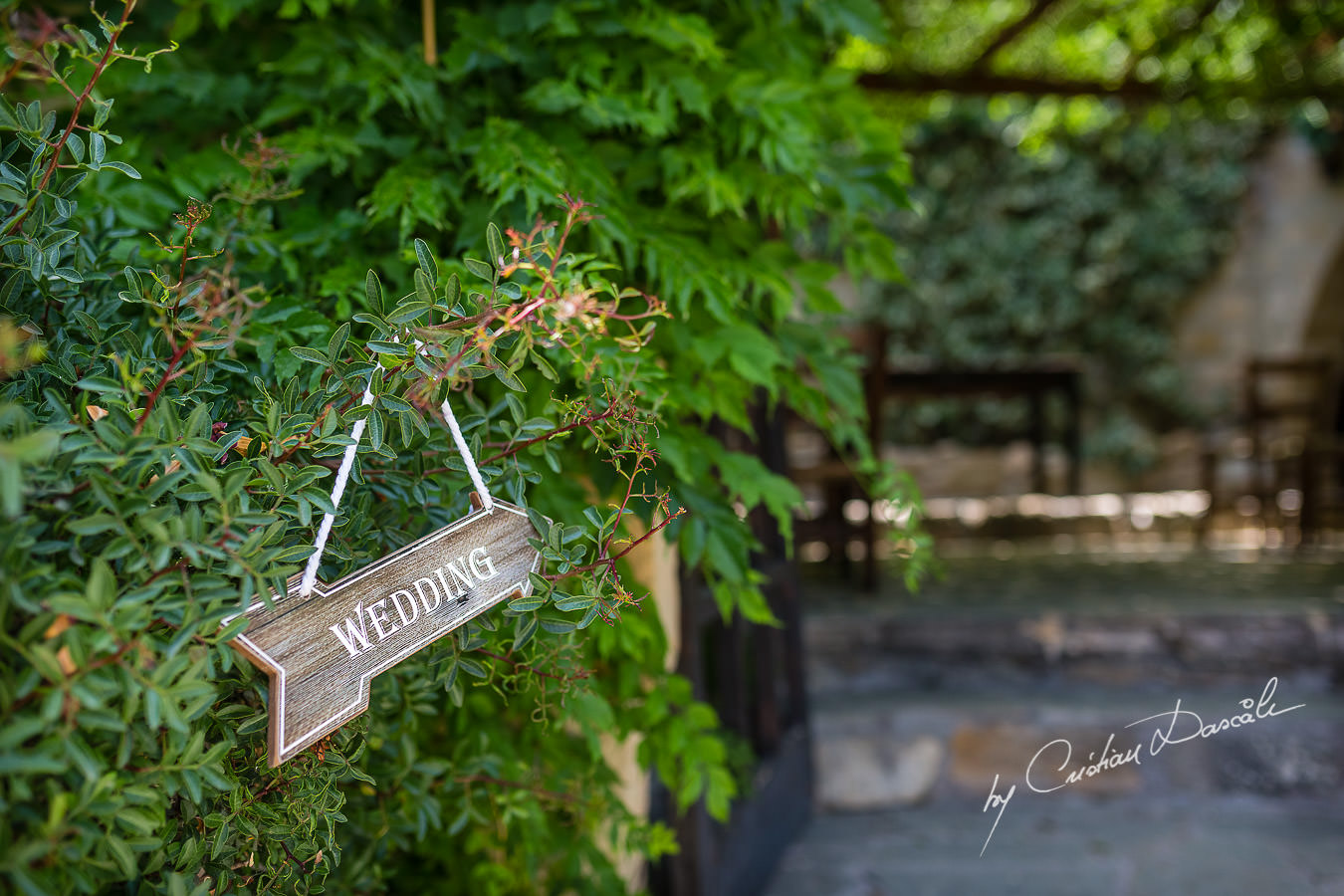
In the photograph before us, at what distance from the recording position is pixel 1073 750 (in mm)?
2664

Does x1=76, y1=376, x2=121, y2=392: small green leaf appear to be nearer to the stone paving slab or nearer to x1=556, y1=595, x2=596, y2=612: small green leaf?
x1=556, y1=595, x2=596, y2=612: small green leaf

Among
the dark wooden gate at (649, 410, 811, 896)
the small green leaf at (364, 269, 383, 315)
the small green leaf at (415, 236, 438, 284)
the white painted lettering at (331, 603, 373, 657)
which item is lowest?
the dark wooden gate at (649, 410, 811, 896)

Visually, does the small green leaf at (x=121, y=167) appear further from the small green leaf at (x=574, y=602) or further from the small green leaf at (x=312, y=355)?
the small green leaf at (x=574, y=602)

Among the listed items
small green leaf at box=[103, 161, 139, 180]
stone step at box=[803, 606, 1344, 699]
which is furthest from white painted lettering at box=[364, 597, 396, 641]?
stone step at box=[803, 606, 1344, 699]

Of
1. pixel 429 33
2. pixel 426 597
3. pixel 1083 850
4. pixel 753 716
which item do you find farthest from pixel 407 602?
pixel 1083 850

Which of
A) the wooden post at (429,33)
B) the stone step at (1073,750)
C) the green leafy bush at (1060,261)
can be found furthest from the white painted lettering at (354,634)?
the green leafy bush at (1060,261)

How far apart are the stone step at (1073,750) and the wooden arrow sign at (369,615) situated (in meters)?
2.14

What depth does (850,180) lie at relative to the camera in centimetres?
145

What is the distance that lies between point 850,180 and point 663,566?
30.7 inches

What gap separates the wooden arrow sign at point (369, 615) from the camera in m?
0.68

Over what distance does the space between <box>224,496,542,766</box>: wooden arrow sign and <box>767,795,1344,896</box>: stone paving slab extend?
173 centimetres

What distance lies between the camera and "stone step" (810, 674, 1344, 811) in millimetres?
2641

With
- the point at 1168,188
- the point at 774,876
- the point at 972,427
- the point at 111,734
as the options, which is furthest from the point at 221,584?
the point at 1168,188

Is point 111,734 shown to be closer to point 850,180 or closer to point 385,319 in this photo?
point 385,319
